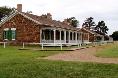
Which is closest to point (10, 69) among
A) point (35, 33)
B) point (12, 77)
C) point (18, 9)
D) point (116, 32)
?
point (12, 77)

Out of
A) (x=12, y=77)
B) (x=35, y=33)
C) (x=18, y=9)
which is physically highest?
(x=18, y=9)

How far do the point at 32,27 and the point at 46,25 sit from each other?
6.86 feet

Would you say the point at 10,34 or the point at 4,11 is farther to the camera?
the point at 4,11

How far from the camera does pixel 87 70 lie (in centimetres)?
1791

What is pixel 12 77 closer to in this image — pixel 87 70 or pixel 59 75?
pixel 59 75

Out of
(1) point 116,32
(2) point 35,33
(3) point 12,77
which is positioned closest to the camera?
(3) point 12,77

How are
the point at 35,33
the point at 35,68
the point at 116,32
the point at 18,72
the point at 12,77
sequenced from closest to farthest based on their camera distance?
1. the point at 12,77
2. the point at 18,72
3. the point at 35,68
4. the point at 35,33
5. the point at 116,32

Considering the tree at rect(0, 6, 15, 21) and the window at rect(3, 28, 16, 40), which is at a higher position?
the tree at rect(0, 6, 15, 21)

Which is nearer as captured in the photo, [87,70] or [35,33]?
[87,70]

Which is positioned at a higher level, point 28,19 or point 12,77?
point 28,19

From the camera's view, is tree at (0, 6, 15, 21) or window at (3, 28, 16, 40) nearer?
window at (3, 28, 16, 40)

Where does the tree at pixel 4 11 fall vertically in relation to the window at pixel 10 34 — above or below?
above

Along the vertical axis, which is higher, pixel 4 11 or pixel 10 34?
pixel 4 11

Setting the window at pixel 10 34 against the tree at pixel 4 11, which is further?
the tree at pixel 4 11
